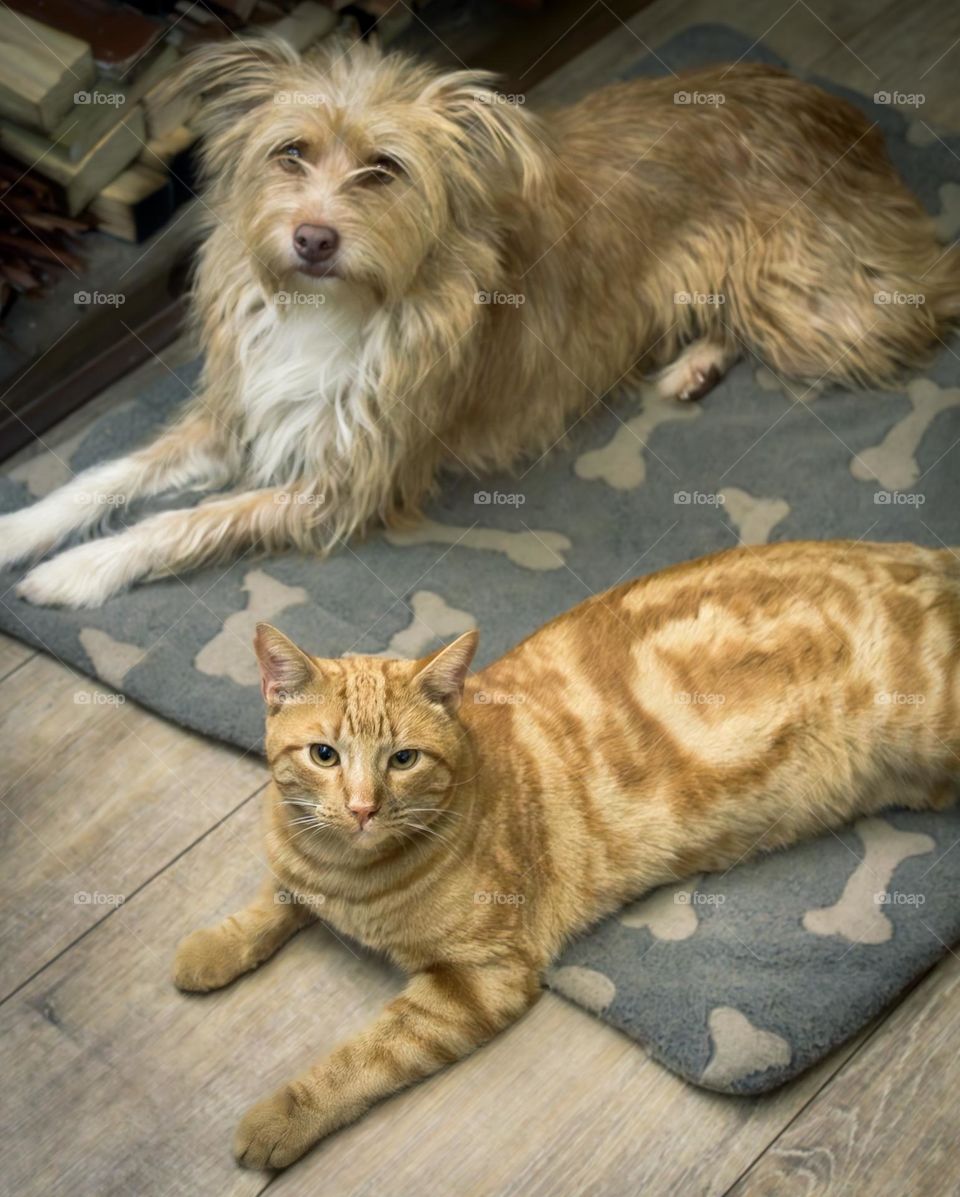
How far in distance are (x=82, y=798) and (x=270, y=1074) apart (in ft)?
1.91

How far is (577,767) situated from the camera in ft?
7.09

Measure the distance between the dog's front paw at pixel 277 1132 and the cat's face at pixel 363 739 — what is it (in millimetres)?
353

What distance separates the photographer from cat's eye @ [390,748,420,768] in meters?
1.95

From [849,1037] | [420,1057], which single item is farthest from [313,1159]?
[849,1037]

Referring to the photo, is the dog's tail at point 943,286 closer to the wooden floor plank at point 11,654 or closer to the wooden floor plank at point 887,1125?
the wooden floor plank at point 887,1125

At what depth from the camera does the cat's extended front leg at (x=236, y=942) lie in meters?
2.15

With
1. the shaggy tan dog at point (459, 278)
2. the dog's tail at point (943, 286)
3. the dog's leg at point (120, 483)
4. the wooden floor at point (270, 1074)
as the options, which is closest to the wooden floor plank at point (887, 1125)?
the wooden floor at point (270, 1074)

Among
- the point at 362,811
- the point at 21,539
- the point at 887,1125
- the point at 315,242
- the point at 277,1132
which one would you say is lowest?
the point at 887,1125

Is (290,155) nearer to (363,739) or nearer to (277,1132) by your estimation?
(363,739)

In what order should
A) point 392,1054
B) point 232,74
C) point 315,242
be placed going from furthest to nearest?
point 232,74 → point 315,242 → point 392,1054

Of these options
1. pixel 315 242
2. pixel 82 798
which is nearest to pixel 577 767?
pixel 82 798

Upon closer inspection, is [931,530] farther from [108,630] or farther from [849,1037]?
[108,630]

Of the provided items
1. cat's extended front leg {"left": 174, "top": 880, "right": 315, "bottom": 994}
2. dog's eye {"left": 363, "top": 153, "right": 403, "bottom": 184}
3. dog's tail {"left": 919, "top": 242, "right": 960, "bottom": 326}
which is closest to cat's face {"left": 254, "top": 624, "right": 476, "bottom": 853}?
cat's extended front leg {"left": 174, "top": 880, "right": 315, "bottom": 994}

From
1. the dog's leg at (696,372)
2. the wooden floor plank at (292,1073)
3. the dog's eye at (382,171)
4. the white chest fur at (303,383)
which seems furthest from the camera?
the dog's leg at (696,372)
